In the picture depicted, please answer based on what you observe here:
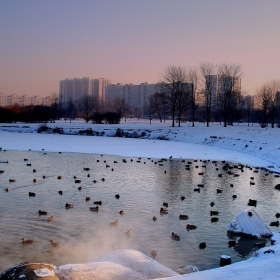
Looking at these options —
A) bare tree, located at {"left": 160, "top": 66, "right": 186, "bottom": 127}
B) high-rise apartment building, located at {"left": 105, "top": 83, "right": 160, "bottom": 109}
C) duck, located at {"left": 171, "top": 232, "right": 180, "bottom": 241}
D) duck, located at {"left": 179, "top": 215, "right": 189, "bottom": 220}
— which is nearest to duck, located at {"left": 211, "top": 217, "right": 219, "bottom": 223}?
duck, located at {"left": 179, "top": 215, "right": 189, "bottom": 220}

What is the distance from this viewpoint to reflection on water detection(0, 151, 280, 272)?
24.0 feet

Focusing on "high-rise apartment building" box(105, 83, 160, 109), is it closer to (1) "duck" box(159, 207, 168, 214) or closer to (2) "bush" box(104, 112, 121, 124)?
(2) "bush" box(104, 112, 121, 124)

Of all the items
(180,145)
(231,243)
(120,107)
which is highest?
(120,107)

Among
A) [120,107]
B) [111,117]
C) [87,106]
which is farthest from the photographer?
[120,107]

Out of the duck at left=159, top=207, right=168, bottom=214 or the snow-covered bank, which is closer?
the duck at left=159, top=207, right=168, bottom=214

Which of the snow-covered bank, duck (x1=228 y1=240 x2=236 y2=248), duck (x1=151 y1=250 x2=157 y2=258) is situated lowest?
duck (x1=228 y1=240 x2=236 y2=248)

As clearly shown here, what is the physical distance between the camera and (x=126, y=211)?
10469 mm

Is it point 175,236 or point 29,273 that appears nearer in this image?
point 29,273

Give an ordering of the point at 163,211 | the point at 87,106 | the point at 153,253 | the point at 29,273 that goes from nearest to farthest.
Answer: the point at 29,273, the point at 153,253, the point at 163,211, the point at 87,106

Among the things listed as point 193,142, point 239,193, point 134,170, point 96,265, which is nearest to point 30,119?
point 193,142

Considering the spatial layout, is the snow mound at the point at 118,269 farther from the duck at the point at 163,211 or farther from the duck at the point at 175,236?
the duck at the point at 163,211

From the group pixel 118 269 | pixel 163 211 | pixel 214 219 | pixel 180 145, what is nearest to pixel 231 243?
pixel 214 219

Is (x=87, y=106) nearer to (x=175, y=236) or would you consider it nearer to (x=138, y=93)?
(x=175, y=236)

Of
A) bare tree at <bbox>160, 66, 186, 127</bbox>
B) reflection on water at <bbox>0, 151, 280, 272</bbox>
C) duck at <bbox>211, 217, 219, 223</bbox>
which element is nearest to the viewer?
reflection on water at <bbox>0, 151, 280, 272</bbox>
